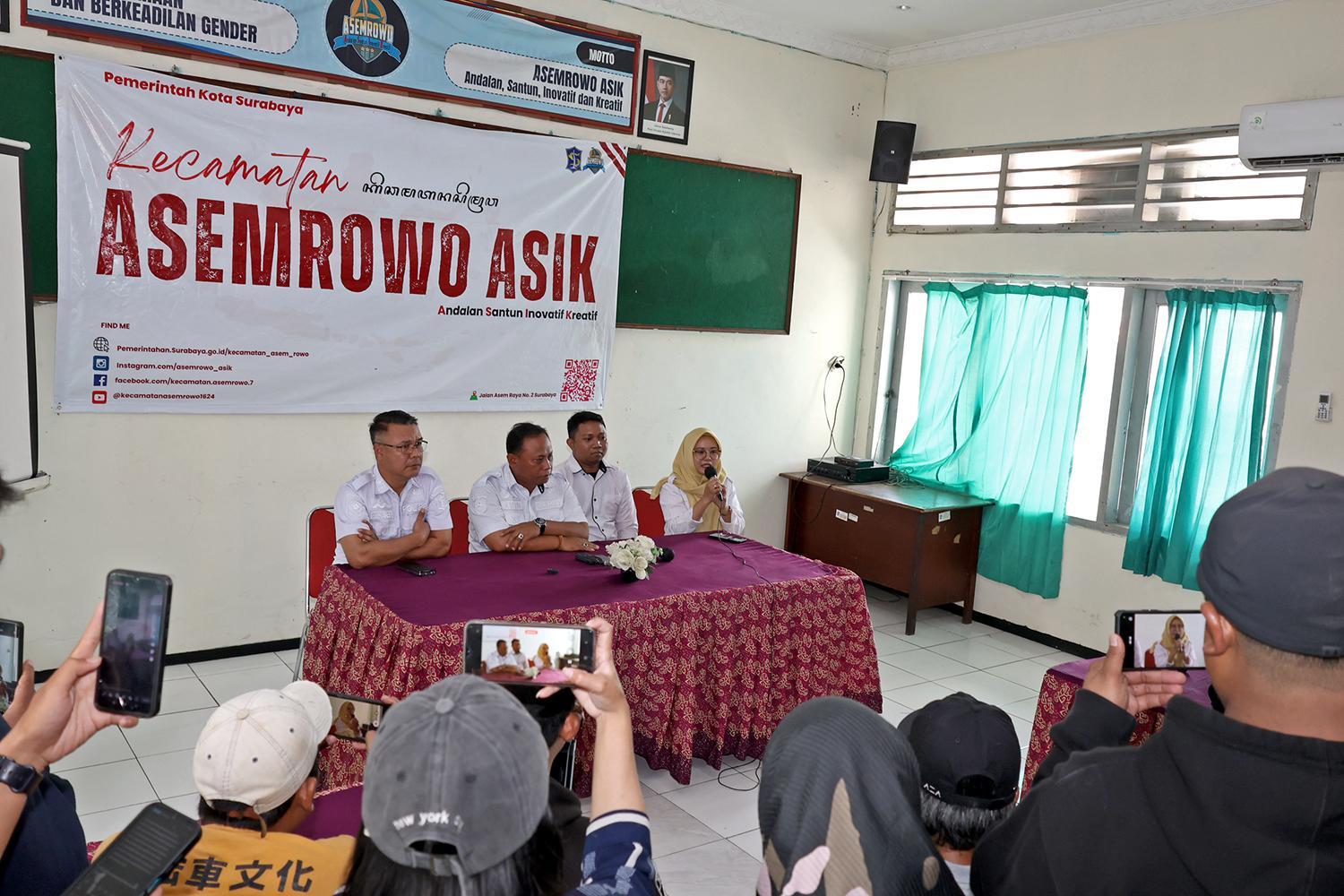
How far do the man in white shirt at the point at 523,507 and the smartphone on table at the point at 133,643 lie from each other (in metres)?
2.41

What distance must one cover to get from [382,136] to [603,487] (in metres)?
1.90

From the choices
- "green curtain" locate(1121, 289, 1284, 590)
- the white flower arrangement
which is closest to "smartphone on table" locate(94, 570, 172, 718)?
the white flower arrangement

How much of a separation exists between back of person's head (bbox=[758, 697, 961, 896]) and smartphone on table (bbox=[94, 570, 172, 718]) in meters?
0.86

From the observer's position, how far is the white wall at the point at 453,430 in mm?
4090

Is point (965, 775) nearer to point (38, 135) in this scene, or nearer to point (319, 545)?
point (319, 545)

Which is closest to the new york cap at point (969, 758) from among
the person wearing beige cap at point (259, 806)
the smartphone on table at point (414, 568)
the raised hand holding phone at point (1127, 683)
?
the raised hand holding phone at point (1127, 683)

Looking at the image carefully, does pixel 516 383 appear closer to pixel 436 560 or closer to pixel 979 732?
pixel 436 560

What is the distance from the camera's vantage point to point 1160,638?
195cm

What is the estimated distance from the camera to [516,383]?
16.9 ft

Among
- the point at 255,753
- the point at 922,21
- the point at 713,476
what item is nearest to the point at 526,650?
the point at 255,753

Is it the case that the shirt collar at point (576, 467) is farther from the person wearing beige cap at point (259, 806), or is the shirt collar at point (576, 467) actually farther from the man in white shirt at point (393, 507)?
the person wearing beige cap at point (259, 806)

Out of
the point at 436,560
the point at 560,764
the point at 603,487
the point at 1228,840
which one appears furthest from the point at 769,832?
the point at 603,487

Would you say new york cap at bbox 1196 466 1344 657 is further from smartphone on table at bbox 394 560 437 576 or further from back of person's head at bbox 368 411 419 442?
back of person's head at bbox 368 411 419 442

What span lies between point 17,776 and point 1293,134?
15.8 ft
